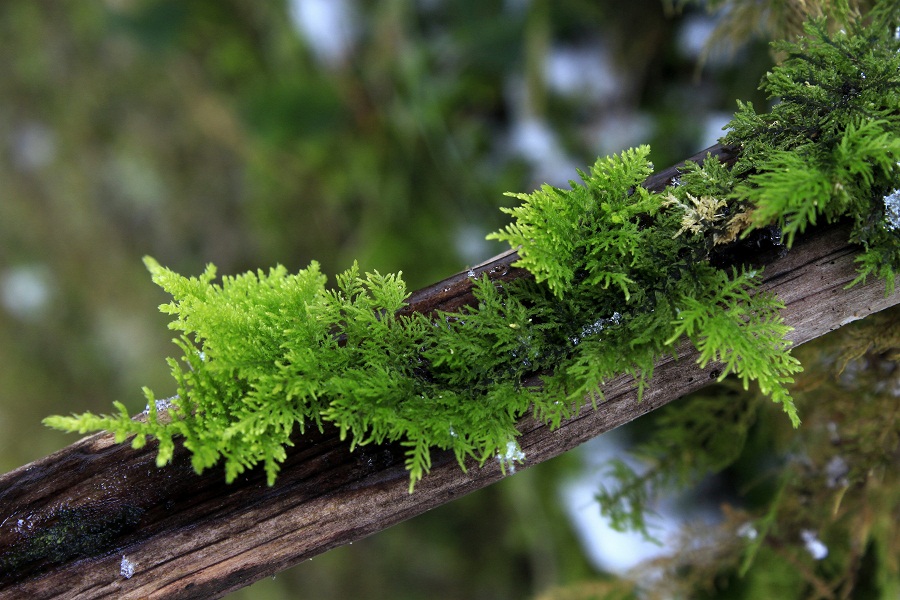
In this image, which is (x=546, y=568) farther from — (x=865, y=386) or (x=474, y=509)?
(x=865, y=386)

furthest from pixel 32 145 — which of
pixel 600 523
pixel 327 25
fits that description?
pixel 600 523

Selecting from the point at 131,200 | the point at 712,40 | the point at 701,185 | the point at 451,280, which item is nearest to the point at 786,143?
the point at 701,185

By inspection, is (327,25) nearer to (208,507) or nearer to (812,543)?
(208,507)

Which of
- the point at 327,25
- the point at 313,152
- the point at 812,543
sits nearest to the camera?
the point at 812,543

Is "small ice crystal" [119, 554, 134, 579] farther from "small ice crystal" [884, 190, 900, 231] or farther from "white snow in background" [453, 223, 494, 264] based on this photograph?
"white snow in background" [453, 223, 494, 264]

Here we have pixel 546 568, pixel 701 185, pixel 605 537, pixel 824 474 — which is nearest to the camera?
pixel 701 185

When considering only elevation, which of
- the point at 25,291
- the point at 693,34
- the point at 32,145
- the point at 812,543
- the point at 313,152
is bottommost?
the point at 812,543

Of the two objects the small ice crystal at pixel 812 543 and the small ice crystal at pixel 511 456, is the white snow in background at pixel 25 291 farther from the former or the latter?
the small ice crystal at pixel 812 543
